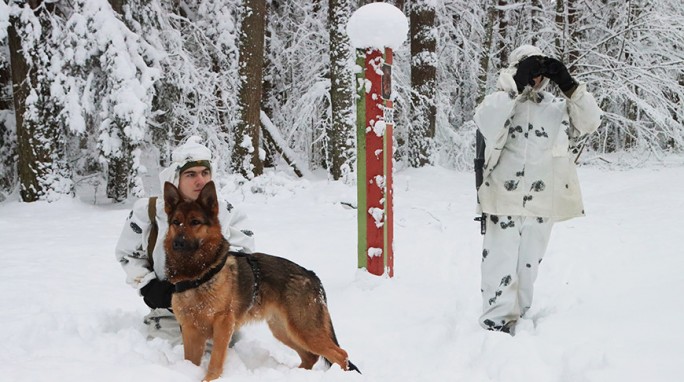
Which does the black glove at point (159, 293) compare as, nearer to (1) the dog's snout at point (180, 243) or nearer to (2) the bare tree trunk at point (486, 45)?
(1) the dog's snout at point (180, 243)

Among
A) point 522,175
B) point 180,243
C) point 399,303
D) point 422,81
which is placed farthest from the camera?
point 422,81

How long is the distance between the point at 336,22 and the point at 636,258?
23.9 feet

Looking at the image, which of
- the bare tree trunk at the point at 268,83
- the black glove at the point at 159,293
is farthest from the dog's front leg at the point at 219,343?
the bare tree trunk at the point at 268,83

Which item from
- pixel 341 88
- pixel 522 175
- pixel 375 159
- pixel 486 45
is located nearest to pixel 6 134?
pixel 341 88

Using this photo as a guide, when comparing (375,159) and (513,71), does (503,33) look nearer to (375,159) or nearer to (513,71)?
(375,159)

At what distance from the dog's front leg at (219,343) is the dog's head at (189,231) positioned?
331 mm

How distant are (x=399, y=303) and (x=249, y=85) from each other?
7.16 m

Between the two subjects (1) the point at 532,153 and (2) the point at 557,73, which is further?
(1) the point at 532,153

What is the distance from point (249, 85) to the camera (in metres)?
10.9

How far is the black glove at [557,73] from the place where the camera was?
3.69 m

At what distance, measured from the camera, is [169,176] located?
364cm

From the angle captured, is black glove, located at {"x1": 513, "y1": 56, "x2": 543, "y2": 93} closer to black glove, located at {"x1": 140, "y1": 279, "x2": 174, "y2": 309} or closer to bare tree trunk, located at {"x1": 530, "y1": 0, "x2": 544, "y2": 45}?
black glove, located at {"x1": 140, "y1": 279, "x2": 174, "y2": 309}

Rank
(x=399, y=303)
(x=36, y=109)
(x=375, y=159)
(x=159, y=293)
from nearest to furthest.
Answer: (x=159, y=293) → (x=399, y=303) → (x=375, y=159) → (x=36, y=109)

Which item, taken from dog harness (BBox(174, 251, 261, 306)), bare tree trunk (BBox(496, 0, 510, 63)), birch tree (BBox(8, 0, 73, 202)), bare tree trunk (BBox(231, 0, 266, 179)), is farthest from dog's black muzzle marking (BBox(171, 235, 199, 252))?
bare tree trunk (BBox(496, 0, 510, 63))
